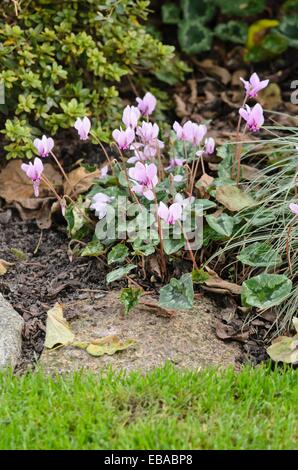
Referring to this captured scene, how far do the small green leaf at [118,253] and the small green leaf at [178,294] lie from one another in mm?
298

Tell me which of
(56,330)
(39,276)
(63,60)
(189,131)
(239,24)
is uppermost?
(189,131)

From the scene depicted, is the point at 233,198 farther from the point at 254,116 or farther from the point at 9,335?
the point at 9,335

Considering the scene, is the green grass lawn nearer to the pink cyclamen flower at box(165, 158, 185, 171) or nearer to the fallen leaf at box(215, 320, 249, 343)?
the fallen leaf at box(215, 320, 249, 343)

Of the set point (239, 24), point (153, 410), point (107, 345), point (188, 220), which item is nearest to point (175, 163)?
point (188, 220)

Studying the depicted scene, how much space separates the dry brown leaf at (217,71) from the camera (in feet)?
19.6

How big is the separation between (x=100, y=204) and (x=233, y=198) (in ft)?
2.06

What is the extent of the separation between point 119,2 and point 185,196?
4.04ft

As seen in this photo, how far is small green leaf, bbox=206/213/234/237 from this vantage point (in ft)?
13.2

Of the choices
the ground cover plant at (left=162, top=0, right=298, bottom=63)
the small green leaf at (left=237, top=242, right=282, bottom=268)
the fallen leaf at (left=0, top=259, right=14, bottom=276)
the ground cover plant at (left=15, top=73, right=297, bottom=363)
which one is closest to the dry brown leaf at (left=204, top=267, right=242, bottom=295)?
the ground cover plant at (left=15, top=73, right=297, bottom=363)

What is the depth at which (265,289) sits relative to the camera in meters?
3.80

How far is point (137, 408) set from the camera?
3264mm

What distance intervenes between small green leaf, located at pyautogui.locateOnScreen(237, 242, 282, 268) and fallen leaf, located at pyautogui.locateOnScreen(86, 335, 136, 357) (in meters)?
0.65
